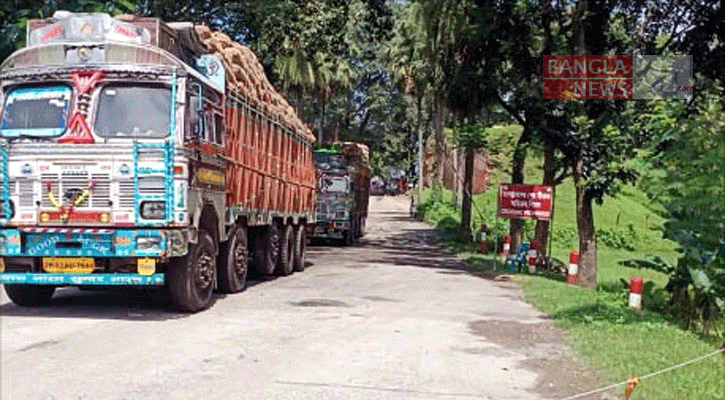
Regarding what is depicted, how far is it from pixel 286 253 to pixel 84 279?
7.04 metres

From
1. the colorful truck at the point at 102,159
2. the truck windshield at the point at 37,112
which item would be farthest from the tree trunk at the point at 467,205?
the truck windshield at the point at 37,112

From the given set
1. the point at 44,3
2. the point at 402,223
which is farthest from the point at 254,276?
the point at 402,223

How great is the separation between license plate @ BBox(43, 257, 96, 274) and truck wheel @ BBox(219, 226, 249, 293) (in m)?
2.97

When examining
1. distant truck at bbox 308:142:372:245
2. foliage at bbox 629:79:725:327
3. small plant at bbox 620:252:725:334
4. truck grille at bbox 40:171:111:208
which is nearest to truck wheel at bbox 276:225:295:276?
small plant at bbox 620:252:725:334

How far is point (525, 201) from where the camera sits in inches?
758

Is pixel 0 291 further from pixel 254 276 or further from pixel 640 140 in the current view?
pixel 640 140

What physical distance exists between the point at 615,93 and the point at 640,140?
117 cm

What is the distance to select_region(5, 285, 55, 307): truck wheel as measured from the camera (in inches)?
424

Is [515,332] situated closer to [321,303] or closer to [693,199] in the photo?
[321,303]

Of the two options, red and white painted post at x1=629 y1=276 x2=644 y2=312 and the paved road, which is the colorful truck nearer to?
the paved road

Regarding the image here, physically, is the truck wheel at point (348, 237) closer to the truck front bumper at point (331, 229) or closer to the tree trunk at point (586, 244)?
the truck front bumper at point (331, 229)

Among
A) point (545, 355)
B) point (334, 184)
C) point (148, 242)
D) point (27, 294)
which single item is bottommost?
point (545, 355)

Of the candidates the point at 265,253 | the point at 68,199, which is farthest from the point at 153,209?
the point at 265,253

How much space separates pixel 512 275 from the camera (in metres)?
18.3
